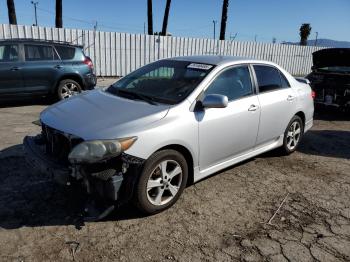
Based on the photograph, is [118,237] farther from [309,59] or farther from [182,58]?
[309,59]

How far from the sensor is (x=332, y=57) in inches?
353

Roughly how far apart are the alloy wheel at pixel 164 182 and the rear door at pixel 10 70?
6332 mm

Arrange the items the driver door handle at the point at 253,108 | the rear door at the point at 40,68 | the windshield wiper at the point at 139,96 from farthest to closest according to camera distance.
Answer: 1. the rear door at the point at 40,68
2. the driver door handle at the point at 253,108
3. the windshield wiper at the point at 139,96

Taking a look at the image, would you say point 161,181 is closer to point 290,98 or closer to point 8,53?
point 290,98

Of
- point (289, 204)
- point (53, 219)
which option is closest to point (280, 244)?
point (289, 204)

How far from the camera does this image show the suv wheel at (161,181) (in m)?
3.48

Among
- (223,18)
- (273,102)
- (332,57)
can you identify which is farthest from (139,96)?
(223,18)

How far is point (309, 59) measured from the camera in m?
23.8

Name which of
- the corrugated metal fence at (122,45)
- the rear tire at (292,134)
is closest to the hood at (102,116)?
the rear tire at (292,134)

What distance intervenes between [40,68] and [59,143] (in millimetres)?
5992

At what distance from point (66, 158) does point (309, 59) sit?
75.8 ft

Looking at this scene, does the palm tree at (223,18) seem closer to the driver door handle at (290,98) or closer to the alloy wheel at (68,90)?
the alloy wheel at (68,90)

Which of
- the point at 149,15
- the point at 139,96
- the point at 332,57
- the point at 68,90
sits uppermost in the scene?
the point at 149,15

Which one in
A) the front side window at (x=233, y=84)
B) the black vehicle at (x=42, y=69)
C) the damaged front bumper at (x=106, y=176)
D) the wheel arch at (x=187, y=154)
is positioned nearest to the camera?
the damaged front bumper at (x=106, y=176)
